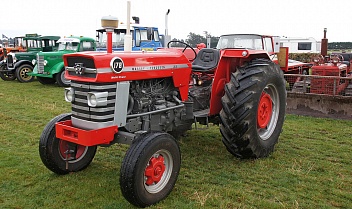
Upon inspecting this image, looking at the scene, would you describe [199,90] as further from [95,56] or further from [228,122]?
[95,56]

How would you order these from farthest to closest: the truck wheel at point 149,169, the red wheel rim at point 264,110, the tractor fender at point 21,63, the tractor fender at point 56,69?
the tractor fender at point 21,63 → the tractor fender at point 56,69 → the red wheel rim at point 264,110 → the truck wheel at point 149,169

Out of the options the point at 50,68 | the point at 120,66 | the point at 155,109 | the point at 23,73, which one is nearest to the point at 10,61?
the point at 23,73

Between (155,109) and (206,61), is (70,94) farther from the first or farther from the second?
(206,61)

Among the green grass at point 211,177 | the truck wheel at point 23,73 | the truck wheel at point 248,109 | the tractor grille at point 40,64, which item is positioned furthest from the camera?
the truck wheel at point 23,73

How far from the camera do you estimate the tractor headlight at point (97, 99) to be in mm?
3213

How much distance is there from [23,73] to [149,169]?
39.7ft

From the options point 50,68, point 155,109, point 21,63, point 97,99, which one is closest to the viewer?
point 97,99

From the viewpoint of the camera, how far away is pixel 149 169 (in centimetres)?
325

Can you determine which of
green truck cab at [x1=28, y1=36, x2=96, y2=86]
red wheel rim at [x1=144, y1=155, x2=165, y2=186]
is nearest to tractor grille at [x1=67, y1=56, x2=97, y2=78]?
red wheel rim at [x1=144, y1=155, x2=165, y2=186]

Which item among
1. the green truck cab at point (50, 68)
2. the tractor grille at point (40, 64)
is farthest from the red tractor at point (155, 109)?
the tractor grille at point (40, 64)

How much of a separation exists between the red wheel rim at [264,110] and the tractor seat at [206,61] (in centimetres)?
77

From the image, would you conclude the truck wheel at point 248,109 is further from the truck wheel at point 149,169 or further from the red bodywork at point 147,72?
the truck wheel at point 149,169

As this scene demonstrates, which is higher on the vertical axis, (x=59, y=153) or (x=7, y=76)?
(x=7, y=76)

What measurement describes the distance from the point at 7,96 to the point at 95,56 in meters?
7.84
